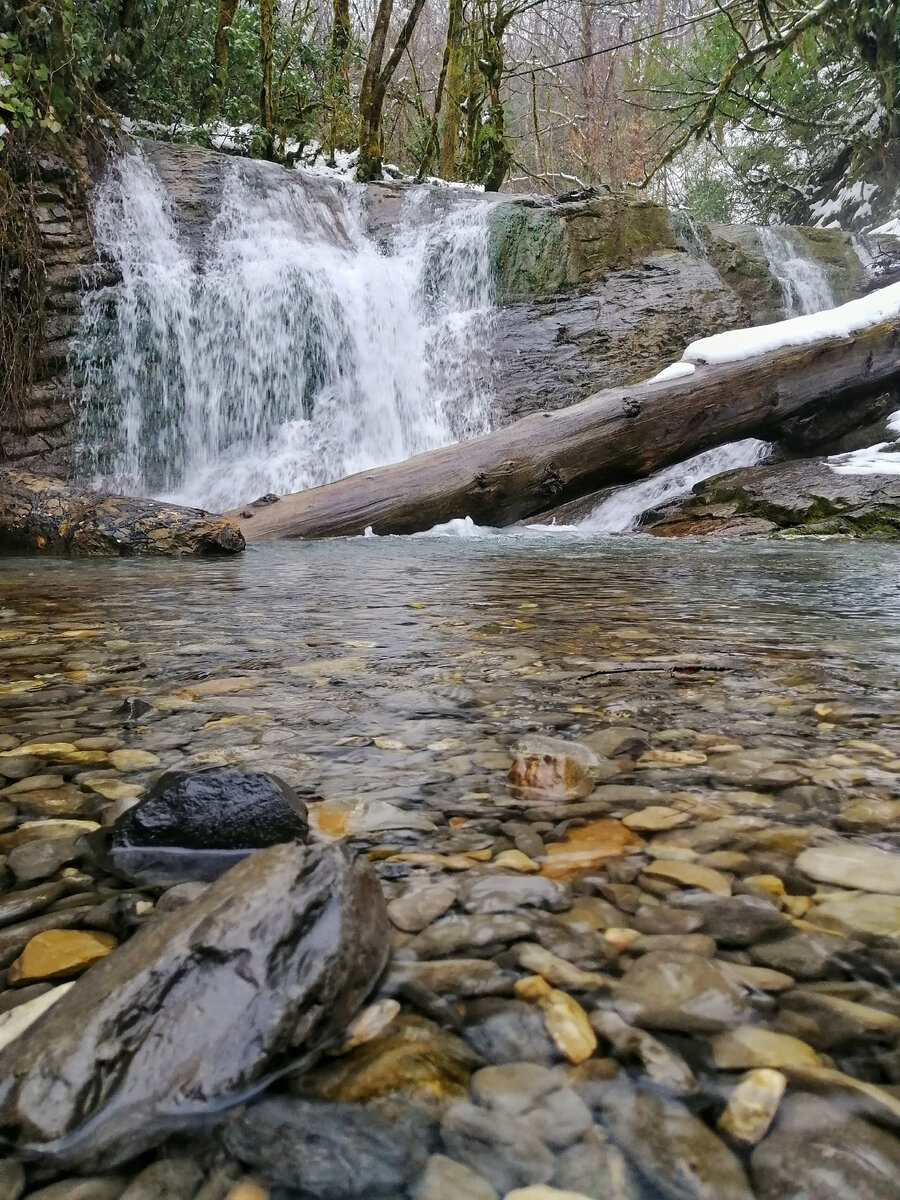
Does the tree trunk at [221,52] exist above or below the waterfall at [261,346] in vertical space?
above

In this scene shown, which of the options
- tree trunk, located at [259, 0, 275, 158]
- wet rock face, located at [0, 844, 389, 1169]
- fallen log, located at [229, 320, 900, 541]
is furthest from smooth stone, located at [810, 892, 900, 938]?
tree trunk, located at [259, 0, 275, 158]

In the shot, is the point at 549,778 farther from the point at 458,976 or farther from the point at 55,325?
the point at 55,325

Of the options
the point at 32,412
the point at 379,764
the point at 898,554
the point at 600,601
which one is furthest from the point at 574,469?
the point at 32,412

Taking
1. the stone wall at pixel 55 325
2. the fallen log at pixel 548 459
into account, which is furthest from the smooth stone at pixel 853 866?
the stone wall at pixel 55 325

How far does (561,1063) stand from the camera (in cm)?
64

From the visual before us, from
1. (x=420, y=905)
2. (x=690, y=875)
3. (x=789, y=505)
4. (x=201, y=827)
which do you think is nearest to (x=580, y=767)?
(x=690, y=875)

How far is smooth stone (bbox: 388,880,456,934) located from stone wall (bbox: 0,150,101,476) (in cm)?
758

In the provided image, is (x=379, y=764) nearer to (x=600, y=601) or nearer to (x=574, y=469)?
(x=600, y=601)

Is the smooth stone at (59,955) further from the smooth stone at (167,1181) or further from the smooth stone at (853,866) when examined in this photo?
the smooth stone at (853,866)

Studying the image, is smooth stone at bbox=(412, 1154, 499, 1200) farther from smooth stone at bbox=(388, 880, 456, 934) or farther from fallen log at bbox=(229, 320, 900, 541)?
fallen log at bbox=(229, 320, 900, 541)

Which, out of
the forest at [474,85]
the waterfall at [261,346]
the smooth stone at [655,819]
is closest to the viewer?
the smooth stone at [655,819]

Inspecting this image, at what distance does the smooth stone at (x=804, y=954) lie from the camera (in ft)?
2.49

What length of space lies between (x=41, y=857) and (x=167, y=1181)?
570 mm

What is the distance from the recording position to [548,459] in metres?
5.59
